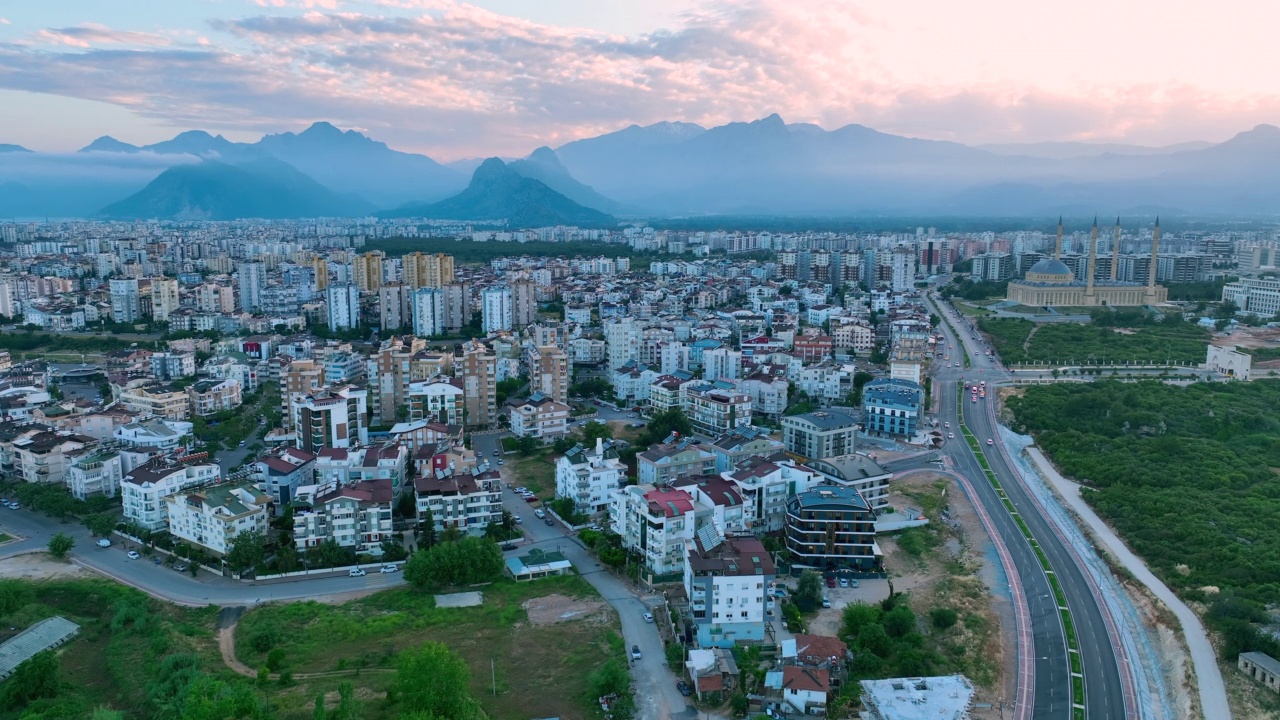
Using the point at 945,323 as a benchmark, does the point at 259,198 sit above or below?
above

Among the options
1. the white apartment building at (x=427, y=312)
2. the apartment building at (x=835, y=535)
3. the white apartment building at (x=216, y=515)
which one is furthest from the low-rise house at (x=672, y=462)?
the white apartment building at (x=427, y=312)

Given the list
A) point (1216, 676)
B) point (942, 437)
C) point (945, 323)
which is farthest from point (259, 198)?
point (1216, 676)

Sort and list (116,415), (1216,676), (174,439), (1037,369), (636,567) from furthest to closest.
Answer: (1037,369) < (116,415) < (174,439) < (636,567) < (1216,676)

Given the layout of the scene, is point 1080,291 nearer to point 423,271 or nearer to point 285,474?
point 423,271

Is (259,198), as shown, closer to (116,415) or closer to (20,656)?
(116,415)

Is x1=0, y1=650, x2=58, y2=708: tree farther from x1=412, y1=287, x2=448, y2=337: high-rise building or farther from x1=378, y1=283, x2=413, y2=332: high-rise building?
x1=378, y1=283, x2=413, y2=332: high-rise building
